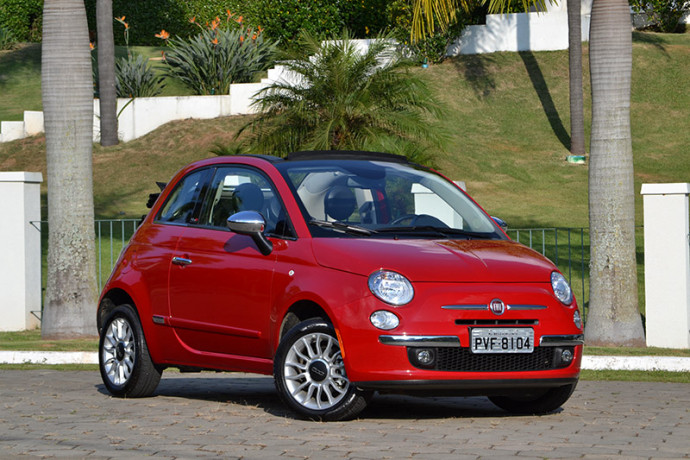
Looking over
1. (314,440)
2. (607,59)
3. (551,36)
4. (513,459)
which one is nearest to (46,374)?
(314,440)

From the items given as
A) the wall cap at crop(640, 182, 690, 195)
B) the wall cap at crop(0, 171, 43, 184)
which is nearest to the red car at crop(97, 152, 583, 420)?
the wall cap at crop(640, 182, 690, 195)

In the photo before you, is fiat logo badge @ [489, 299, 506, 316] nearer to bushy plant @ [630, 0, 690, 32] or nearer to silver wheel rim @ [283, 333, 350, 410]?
silver wheel rim @ [283, 333, 350, 410]

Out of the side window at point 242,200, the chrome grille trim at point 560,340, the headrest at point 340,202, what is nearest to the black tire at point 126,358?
the side window at point 242,200

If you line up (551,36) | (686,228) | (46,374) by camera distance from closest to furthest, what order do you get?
1. (46,374)
2. (686,228)
3. (551,36)

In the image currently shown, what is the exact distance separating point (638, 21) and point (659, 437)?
34.7 m

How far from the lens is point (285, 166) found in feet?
27.2

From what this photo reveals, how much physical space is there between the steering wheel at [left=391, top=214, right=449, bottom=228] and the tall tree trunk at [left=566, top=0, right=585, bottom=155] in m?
24.1

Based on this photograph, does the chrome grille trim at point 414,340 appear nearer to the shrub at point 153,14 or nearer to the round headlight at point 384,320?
the round headlight at point 384,320

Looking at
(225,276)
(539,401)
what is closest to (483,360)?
(539,401)

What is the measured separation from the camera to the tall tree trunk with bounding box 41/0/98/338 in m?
14.1

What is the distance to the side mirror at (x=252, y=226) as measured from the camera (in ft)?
25.2

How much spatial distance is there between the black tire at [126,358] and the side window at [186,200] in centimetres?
77

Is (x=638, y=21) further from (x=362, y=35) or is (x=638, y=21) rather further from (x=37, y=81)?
(x=37, y=81)

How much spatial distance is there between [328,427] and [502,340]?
3.86ft
